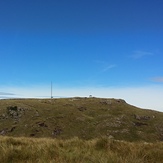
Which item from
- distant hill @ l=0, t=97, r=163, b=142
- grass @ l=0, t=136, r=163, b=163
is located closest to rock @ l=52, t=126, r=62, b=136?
distant hill @ l=0, t=97, r=163, b=142

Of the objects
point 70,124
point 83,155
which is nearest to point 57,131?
point 70,124

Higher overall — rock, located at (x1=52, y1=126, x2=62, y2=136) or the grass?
the grass

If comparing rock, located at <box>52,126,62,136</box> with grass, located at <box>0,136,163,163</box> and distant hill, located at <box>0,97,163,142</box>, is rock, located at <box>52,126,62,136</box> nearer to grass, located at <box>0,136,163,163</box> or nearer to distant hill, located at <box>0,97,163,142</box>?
distant hill, located at <box>0,97,163,142</box>

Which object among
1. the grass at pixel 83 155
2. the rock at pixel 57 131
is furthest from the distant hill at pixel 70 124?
the grass at pixel 83 155

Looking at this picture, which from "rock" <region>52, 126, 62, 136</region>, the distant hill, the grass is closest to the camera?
the grass

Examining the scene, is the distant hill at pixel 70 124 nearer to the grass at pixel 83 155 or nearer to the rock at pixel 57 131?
the rock at pixel 57 131

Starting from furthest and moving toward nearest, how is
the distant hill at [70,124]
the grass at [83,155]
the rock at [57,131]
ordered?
the distant hill at [70,124], the rock at [57,131], the grass at [83,155]

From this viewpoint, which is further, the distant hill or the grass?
the distant hill

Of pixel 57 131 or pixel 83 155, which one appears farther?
pixel 57 131

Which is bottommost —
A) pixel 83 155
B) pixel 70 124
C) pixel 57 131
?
pixel 57 131

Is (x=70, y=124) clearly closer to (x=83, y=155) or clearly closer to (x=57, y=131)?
(x=57, y=131)

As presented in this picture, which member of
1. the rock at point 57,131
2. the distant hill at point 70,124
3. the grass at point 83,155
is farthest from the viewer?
the distant hill at point 70,124

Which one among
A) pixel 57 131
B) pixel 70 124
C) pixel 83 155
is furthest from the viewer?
pixel 70 124

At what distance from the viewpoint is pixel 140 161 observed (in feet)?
30.7
